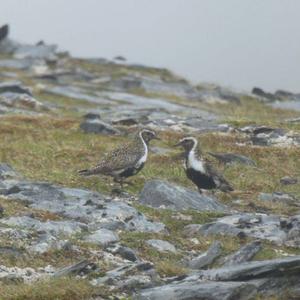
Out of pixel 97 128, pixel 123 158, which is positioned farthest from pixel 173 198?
pixel 97 128

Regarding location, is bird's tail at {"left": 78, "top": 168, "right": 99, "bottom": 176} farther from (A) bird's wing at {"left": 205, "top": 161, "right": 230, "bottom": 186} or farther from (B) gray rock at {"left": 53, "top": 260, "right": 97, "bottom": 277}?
(B) gray rock at {"left": 53, "top": 260, "right": 97, "bottom": 277}

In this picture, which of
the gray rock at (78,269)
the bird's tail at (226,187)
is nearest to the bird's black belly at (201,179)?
the bird's tail at (226,187)

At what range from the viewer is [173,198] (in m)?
22.2

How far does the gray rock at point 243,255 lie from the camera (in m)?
15.8

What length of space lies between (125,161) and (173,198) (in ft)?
7.51

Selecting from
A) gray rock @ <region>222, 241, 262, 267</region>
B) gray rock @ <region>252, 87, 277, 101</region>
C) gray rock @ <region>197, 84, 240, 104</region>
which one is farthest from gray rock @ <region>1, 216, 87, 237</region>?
gray rock @ <region>252, 87, 277, 101</region>

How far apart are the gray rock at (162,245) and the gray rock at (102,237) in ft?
2.57

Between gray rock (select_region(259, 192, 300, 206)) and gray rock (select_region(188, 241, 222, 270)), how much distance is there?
760 cm

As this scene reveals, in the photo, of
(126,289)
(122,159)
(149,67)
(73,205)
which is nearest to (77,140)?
(122,159)

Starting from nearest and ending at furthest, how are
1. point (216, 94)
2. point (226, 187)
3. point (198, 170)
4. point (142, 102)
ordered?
1. point (198, 170)
2. point (226, 187)
3. point (142, 102)
4. point (216, 94)

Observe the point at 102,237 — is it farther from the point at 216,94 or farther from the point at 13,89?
the point at 216,94

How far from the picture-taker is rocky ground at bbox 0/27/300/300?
549 inches

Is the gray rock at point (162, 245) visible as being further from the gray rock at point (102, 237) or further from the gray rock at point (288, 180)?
the gray rock at point (288, 180)

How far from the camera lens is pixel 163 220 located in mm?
20547
